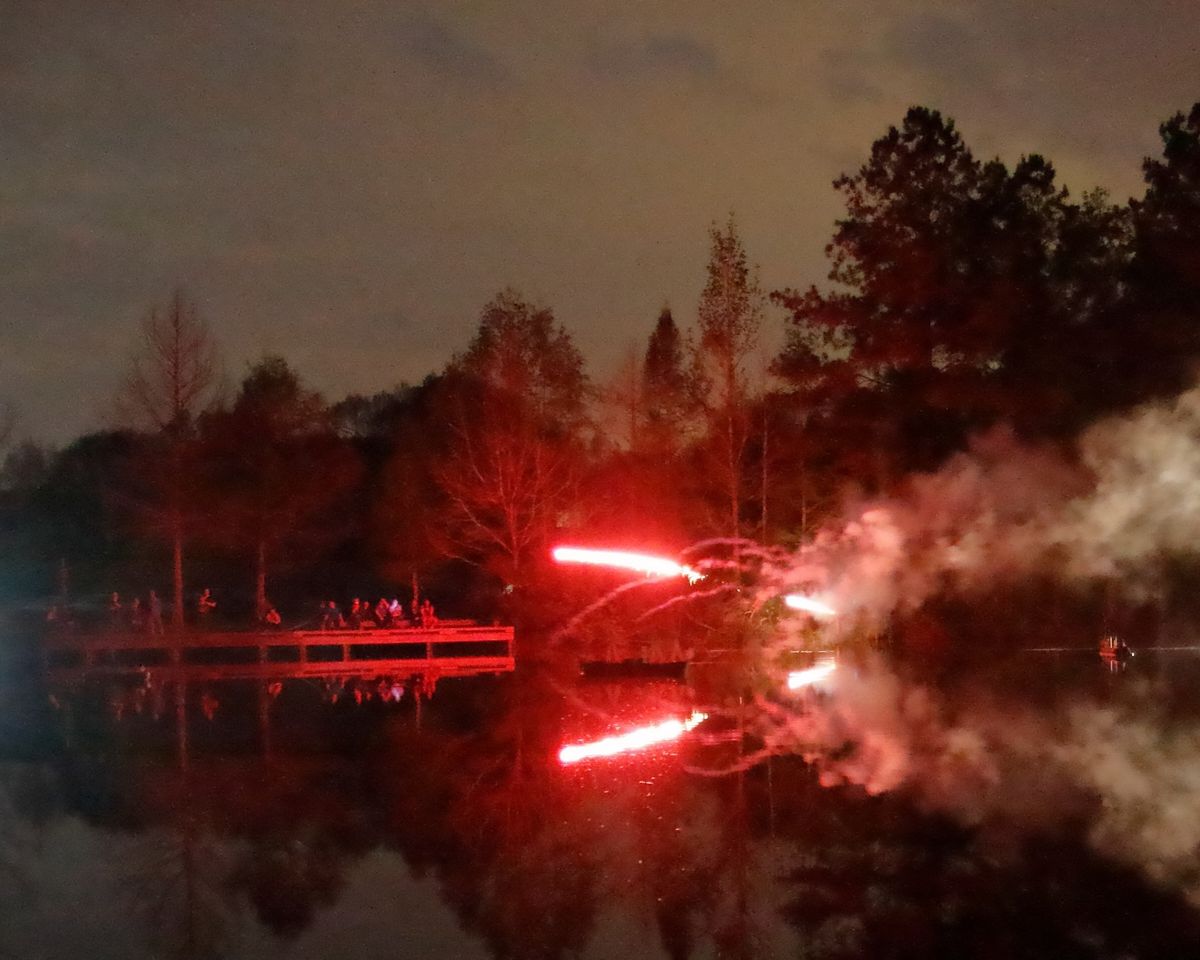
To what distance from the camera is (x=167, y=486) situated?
40531mm

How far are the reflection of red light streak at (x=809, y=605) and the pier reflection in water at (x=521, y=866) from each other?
1852cm

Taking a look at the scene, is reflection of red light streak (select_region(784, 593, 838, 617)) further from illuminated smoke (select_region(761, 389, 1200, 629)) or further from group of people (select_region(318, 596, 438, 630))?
group of people (select_region(318, 596, 438, 630))

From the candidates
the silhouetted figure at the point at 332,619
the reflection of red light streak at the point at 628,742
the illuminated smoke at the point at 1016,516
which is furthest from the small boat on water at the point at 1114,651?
the silhouetted figure at the point at 332,619

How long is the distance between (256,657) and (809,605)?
16017 millimetres

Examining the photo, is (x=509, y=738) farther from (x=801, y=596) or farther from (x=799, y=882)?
(x=801, y=596)

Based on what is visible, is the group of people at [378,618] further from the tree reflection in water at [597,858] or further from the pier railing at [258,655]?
the tree reflection in water at [597,858]

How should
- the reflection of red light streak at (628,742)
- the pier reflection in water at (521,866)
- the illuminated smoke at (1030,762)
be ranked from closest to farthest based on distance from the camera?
the pier reflection in water at (521,866), the illuminated smoke at (1030,762), the reflection of red light streak at (628,742)

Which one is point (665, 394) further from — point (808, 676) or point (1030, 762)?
point (1030, 762)

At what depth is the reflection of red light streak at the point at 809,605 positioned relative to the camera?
1523 inches

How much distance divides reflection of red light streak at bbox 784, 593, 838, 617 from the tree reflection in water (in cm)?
1823

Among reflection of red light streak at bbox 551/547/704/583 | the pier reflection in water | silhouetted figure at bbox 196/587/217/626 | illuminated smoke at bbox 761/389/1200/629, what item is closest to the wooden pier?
reflection of red light streak at bbox 551/547/704/583

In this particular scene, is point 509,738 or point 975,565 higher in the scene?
point 975,565

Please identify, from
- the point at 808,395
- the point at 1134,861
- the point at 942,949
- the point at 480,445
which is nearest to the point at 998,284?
the point at 808,395

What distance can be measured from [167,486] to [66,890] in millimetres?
29565
